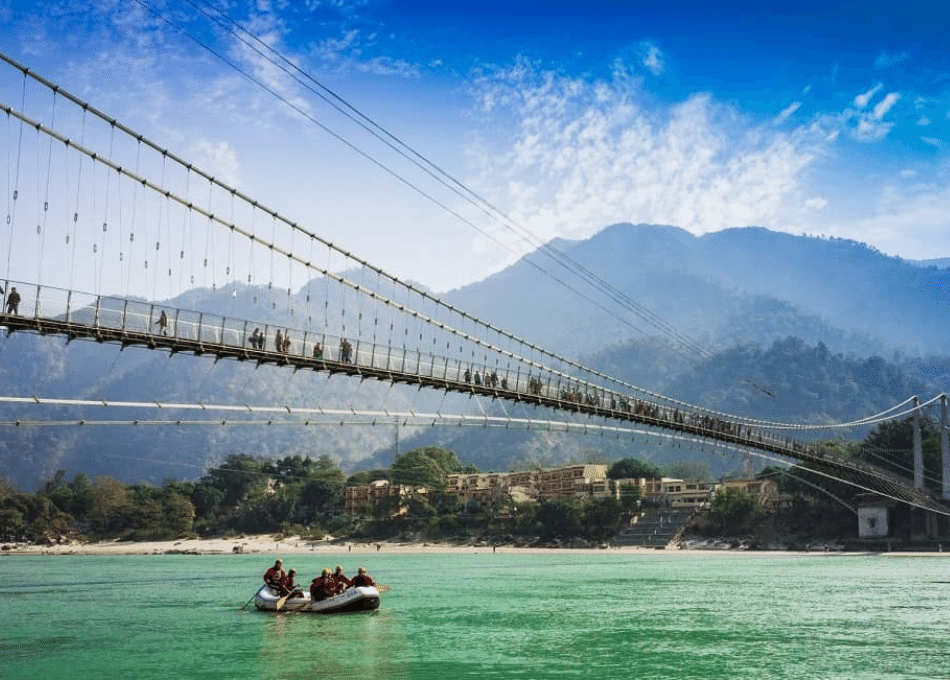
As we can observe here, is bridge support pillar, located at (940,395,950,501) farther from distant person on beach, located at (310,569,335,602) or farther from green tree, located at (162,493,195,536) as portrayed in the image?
green tree, located at (162,493,195,536)

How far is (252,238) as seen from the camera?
128 ft

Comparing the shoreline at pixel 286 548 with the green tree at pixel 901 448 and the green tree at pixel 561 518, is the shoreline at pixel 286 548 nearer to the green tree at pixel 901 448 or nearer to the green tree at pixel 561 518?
the green tree at pixel 561 518

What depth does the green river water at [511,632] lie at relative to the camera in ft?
75.7

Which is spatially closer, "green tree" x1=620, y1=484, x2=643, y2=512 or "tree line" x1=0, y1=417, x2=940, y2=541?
"tree line" x1=0, y1=417, x2=940, y2=541

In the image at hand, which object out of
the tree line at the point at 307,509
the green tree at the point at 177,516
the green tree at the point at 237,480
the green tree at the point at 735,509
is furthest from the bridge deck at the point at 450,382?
the green tree at the point at 237,480

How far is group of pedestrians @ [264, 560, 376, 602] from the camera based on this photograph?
108 feet

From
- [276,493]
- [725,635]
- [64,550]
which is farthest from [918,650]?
[276,493]

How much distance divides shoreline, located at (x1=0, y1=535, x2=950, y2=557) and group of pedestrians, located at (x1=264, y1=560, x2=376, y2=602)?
71.2m

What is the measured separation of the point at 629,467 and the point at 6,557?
9092cm

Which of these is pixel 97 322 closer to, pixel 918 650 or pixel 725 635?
pixel 725 635

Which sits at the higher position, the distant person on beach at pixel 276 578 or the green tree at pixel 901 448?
the green tree at pixel 901 448

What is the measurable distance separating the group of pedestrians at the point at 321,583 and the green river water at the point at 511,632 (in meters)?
0.99

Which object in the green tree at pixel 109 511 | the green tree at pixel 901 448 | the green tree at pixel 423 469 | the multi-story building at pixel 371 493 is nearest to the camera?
the green tree at pixel 901 448

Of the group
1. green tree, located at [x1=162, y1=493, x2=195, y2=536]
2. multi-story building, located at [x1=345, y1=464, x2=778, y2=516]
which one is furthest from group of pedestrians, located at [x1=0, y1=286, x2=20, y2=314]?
green tree, located at [x1=162, y1=493, x2=195, y2=536]
